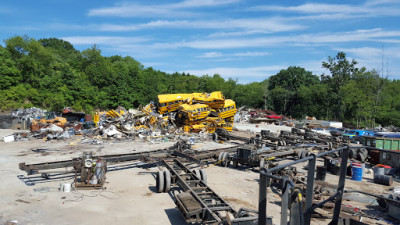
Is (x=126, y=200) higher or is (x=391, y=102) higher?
(x=391, y=102)

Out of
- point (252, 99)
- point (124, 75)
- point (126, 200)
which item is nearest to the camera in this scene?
point (126, 200)

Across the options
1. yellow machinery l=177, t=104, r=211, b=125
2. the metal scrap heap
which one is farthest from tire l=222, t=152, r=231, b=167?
yellow machinery l=177, t=104, r=211, b=125

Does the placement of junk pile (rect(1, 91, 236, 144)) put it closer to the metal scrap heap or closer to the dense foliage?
the metal scrap heap

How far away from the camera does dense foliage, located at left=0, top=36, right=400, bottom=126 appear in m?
39.3

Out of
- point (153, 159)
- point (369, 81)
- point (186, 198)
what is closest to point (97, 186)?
point (153, 159)

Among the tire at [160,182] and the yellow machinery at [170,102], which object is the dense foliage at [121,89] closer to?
the yellow machinery at [170,102]

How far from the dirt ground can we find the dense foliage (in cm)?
3023

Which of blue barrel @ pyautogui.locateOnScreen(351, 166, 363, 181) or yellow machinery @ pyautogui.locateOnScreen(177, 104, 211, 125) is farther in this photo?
yellow machinery @ pyautogui.locateOnScreen(177, 104, 211, 125)

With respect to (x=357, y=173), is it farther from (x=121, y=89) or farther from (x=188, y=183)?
(x=121, y=89)

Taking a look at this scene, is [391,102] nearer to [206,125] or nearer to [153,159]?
[206,125]

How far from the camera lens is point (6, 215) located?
6676mm

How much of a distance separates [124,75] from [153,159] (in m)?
39.9

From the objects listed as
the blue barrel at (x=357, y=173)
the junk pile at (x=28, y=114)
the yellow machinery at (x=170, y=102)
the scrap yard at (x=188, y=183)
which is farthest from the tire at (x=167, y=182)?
the junk pile at (x=28, y=114)

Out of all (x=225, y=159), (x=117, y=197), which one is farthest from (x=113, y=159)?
(x=225, y=159)
